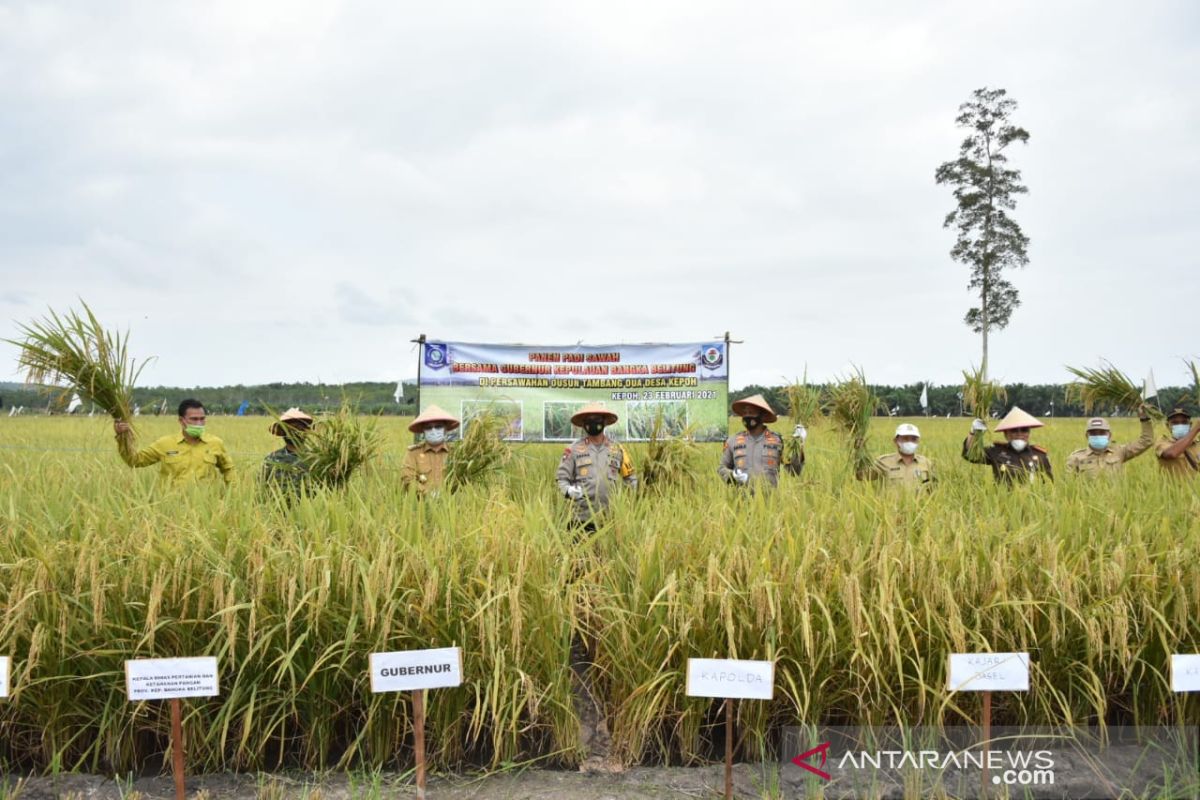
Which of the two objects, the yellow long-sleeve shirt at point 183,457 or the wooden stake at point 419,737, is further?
the yellow long-sleeve shirt at point 183,457

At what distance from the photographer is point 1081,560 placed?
12.2 ft

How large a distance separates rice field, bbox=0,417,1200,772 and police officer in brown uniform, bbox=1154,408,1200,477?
11.1 feet

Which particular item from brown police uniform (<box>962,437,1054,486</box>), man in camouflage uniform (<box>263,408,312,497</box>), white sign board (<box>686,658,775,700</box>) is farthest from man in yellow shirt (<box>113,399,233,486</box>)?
brown police uniform (<box>962,437,1054,486</box>)

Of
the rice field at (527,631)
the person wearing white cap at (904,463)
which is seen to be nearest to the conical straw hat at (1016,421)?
the person wearing white cap at (904,463)

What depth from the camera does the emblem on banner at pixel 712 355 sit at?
9.40 metres

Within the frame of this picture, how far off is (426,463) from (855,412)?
142 inches

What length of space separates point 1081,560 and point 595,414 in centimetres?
320

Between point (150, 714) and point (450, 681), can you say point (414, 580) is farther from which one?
point (150, 714)

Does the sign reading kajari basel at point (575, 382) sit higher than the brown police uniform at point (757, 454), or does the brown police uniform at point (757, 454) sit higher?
the sign reading kajari basel at point (575, 382)

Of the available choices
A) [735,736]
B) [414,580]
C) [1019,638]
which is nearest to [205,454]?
[414,580]

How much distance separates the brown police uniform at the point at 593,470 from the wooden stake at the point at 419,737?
2751 mm

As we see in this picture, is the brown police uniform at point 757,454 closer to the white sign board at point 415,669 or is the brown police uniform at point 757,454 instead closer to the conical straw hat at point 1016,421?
the conical straw hat at point 1016,421

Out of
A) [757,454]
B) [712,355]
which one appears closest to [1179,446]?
[757,454]

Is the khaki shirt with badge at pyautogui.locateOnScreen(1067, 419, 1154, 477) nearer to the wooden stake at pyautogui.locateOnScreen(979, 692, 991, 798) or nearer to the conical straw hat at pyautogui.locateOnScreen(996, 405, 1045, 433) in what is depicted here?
the conical straw hat at pyautogui.locateOnScreen(996, 405, 1045, 433)
